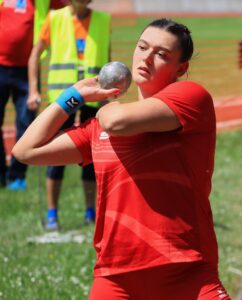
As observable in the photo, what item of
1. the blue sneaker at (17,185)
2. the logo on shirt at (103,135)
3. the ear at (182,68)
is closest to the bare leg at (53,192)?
the blue sneaker at (17,185)

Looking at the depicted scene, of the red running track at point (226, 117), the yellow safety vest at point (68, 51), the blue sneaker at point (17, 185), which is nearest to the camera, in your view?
the yellow safety vest at point (68, 51)

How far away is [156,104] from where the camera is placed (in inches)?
136

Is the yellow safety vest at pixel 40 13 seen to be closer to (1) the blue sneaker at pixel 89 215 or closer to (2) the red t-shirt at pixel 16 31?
(2) the red t-shirt at pixel 16 31

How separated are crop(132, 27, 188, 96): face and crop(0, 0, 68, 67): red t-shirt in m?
5.14

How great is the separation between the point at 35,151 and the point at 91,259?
2.93 meters

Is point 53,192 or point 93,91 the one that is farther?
point 53,192

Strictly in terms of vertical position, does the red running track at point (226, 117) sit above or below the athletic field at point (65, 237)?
below

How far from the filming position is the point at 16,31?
876 centimetres

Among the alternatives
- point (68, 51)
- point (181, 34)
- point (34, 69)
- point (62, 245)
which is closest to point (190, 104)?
point (181, 34)

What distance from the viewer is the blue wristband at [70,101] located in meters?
3.83

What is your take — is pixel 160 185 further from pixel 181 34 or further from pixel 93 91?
pixel 181 34

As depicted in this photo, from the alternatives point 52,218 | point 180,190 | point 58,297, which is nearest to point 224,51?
point 52,218

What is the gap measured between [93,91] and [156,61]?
366 millimetres

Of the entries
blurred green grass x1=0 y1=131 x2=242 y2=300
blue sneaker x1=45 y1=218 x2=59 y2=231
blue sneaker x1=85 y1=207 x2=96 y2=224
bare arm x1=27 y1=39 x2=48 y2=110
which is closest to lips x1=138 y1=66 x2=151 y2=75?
blurred green grass x1=0 y1=131 x2=242 y2=300
